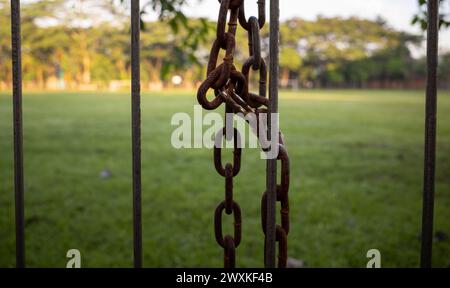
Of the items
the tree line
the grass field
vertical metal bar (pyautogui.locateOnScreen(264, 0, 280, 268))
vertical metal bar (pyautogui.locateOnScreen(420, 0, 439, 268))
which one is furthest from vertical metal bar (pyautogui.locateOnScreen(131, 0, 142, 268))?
the tree line

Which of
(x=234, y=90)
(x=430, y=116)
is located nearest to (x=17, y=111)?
(x=234, y=90)

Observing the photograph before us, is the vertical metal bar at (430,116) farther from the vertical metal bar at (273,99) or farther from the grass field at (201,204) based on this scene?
the grass field at (201,204)

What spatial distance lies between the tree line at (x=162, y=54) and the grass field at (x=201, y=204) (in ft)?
94.2

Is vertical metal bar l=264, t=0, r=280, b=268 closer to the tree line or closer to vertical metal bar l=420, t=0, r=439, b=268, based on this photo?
vertical metal bar l=420, t=0, r=439, b=268

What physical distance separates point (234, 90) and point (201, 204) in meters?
3.21

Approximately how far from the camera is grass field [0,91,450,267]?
2.99m

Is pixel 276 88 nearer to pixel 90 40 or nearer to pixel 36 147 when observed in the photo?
pixel 36 147

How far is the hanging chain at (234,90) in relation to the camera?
0.92m

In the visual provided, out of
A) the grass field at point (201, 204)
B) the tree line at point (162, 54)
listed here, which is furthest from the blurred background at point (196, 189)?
the tree line at point (162, 54)

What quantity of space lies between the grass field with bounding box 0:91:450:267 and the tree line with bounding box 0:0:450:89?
28.7 meters

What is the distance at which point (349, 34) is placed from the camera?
168 feet

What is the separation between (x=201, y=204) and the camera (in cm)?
410

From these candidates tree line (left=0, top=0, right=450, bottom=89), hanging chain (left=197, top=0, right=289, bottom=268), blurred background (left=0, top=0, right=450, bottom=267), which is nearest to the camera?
hanging chain (left=197, top=0, right=289, bottom=268)
